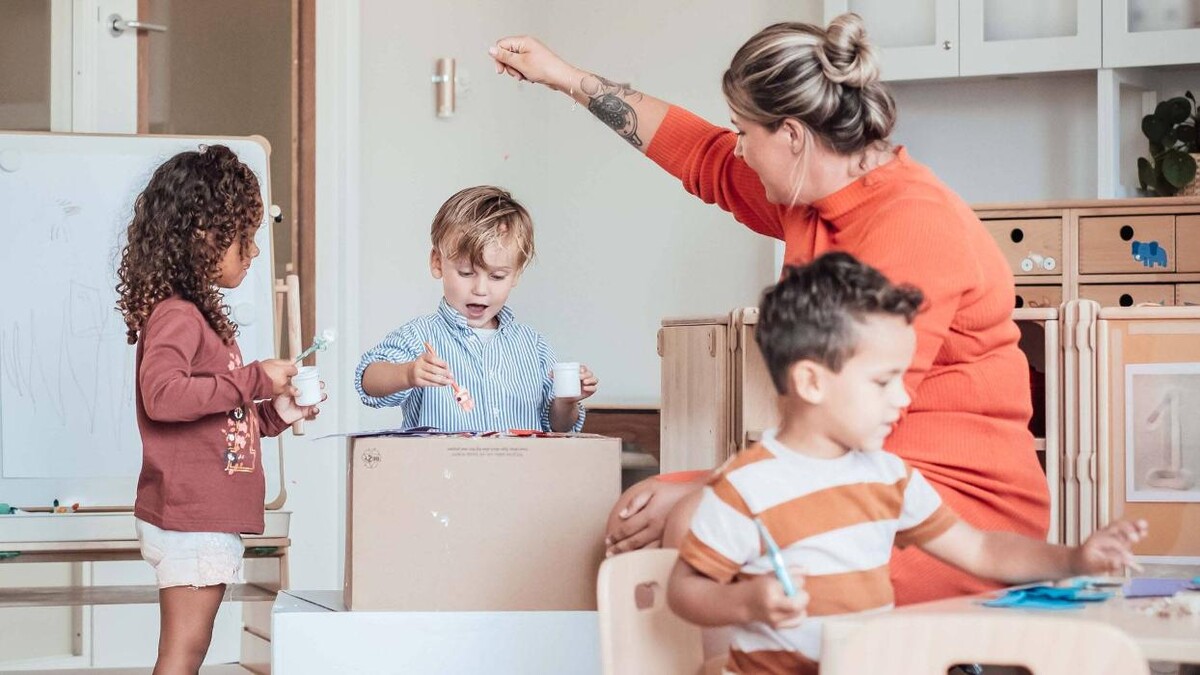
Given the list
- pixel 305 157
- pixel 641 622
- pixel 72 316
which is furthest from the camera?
pixel 305 157

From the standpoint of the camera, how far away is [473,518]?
1.80 meters

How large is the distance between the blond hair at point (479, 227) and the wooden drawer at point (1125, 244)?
2.15 metres

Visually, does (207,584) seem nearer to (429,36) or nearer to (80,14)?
(80,14)

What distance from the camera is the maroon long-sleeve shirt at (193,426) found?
6.90ft

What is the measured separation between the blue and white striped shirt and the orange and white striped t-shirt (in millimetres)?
1037

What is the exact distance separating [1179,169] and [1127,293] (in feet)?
1.31

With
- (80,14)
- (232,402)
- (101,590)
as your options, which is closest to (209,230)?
(232,402)

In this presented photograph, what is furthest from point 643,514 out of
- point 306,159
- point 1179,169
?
point 1179,169

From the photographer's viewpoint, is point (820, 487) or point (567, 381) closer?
point (820, 487)

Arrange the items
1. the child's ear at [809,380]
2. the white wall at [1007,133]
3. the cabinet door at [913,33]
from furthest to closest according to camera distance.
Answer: the white wall at [1007,133], the cabinet door at [913,33], the child's ear at [809,380]

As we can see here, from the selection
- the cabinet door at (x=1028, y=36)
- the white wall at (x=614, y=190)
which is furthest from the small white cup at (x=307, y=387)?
the cabinet door at (x=1028, y=36)

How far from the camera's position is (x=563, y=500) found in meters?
1.80

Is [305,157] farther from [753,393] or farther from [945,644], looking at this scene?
[945,644]

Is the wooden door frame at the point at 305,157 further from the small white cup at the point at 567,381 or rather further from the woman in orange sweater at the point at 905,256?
the woman in orange sweater at the point at 905,256
